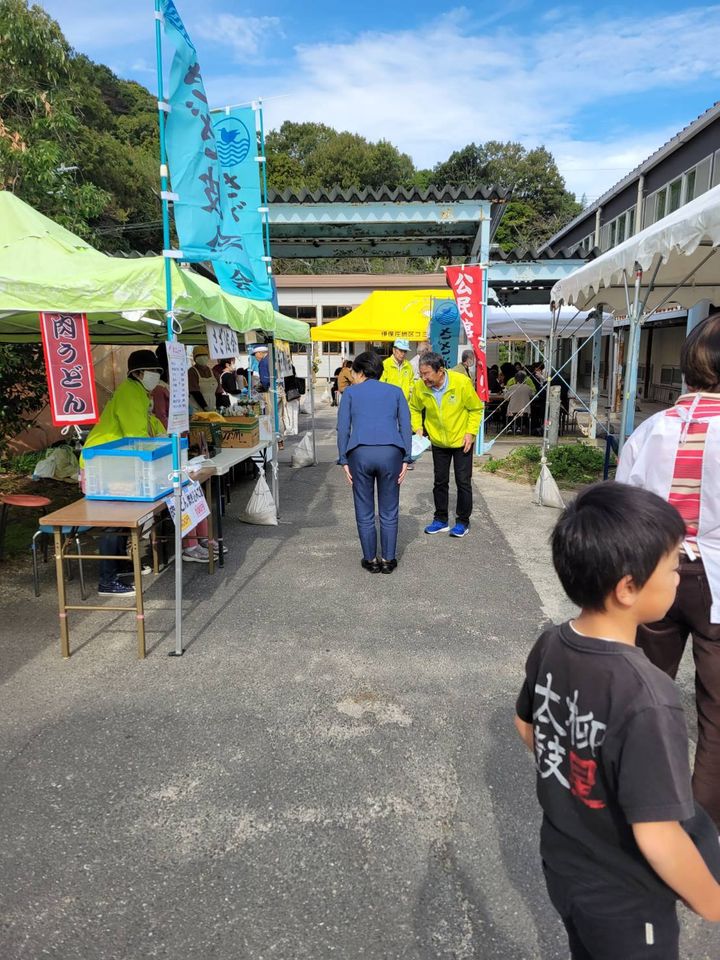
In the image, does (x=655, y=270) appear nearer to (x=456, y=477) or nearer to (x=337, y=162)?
(x=456, y=477)

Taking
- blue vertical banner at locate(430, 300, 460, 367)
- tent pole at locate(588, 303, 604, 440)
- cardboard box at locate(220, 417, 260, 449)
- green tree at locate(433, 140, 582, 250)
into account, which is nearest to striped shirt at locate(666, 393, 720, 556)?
cardboard box at locate(220, 417, 260, 449)

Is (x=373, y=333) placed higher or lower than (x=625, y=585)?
higher

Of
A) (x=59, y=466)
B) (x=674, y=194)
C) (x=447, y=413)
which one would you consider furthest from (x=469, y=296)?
(x=674, y=194)

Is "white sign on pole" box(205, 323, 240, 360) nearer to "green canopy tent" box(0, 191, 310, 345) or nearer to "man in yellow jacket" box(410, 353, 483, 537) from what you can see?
"green canopy tent" box(0, 191, 310, 345)

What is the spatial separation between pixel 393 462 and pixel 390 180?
156 ft

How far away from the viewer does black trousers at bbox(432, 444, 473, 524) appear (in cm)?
615

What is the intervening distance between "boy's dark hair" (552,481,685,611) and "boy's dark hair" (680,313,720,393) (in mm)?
1118

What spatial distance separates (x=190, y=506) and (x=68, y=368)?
1.18 meters

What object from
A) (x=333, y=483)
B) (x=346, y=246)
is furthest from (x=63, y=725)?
(x=346, y=246)

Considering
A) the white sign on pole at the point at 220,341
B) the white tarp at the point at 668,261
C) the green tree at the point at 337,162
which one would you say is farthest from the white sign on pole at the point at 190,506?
the green tree at the point at 337,162

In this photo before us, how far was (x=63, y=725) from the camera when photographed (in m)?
3.24

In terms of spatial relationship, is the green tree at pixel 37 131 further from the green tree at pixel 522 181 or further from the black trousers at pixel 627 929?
the green tree at pixel 522 181

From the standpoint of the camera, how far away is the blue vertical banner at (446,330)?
36.7 feet

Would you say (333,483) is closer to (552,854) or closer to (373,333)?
(373,333)
